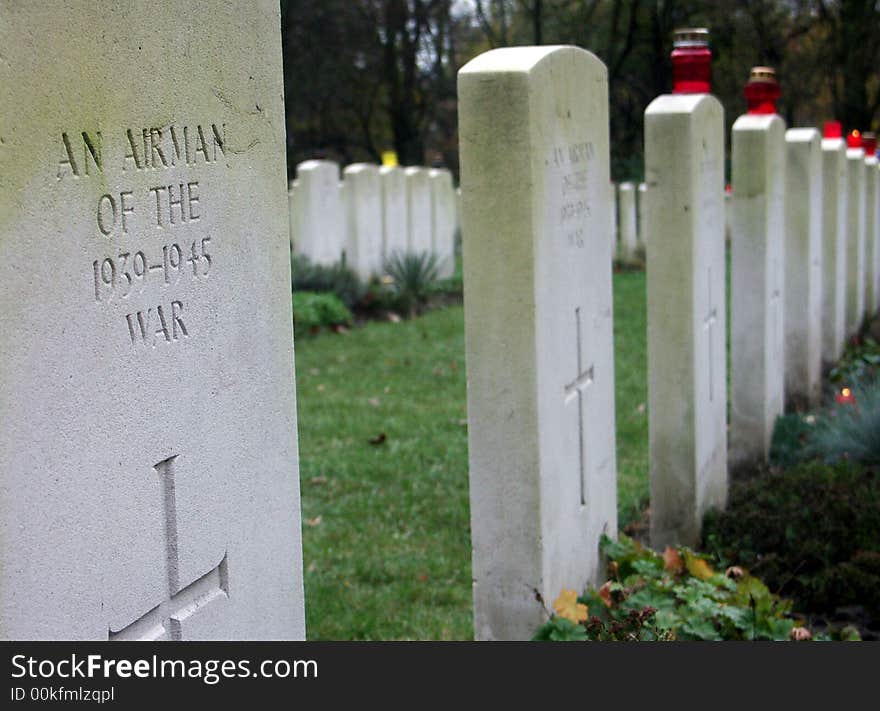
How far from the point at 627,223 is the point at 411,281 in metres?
6.42

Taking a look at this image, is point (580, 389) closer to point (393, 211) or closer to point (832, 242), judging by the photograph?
point (832, 242)

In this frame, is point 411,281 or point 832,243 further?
point 411,281

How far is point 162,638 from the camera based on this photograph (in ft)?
7.97

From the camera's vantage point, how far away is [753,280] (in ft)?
23.0

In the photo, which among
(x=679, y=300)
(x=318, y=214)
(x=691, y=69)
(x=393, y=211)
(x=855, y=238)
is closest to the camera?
(x=679, y=300)

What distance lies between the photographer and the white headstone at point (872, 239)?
44.2 feet

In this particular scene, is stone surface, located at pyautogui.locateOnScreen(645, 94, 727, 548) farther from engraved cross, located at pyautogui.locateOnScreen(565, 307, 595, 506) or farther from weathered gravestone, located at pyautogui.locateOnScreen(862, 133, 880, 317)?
weathered gravestone, located at pyautogui.locateOnScreen(862, 133, 880, 317)

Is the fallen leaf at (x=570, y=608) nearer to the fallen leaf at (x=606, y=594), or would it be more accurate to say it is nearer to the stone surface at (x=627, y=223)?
the fallen leaf at (x=606, y=594)

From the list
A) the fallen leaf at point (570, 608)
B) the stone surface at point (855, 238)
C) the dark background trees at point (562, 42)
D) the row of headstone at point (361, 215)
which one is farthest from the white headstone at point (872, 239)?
the dark background trees at point (562, 42)

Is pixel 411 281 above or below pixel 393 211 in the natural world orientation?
below

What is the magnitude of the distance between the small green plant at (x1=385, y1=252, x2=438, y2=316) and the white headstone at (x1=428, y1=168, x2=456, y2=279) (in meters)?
1.50

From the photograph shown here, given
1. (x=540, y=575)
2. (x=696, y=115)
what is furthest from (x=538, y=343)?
(x=696, y=115)

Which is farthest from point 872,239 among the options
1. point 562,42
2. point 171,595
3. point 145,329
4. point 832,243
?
point 562,42

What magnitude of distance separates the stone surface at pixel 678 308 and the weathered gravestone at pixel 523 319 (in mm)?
1289
